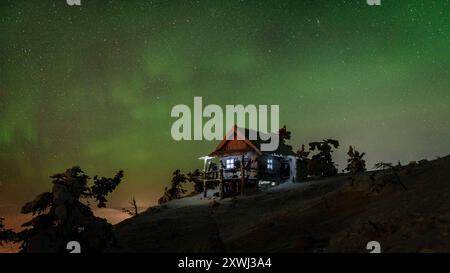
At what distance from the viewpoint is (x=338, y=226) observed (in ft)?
48.6

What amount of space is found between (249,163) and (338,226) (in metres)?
26.0

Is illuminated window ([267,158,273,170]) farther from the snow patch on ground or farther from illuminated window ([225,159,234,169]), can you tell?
the snow patch on ground

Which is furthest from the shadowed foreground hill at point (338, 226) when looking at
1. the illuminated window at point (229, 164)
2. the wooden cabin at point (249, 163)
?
the illuminated window at point (229, 164)

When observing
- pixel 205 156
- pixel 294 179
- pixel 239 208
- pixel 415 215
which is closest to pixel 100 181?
pixel 239 208

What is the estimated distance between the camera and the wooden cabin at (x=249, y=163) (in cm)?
4106

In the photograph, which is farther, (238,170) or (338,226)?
(238,170)

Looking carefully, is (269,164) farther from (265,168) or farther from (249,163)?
(249,163)

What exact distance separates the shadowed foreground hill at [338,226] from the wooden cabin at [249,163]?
1405 centimetres

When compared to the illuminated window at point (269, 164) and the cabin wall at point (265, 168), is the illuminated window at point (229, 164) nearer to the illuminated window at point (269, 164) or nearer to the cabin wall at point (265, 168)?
the cabin wall at point (265, 168)

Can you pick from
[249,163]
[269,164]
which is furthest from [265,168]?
[249,163]

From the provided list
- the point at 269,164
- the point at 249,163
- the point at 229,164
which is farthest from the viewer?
the point at 229,164
